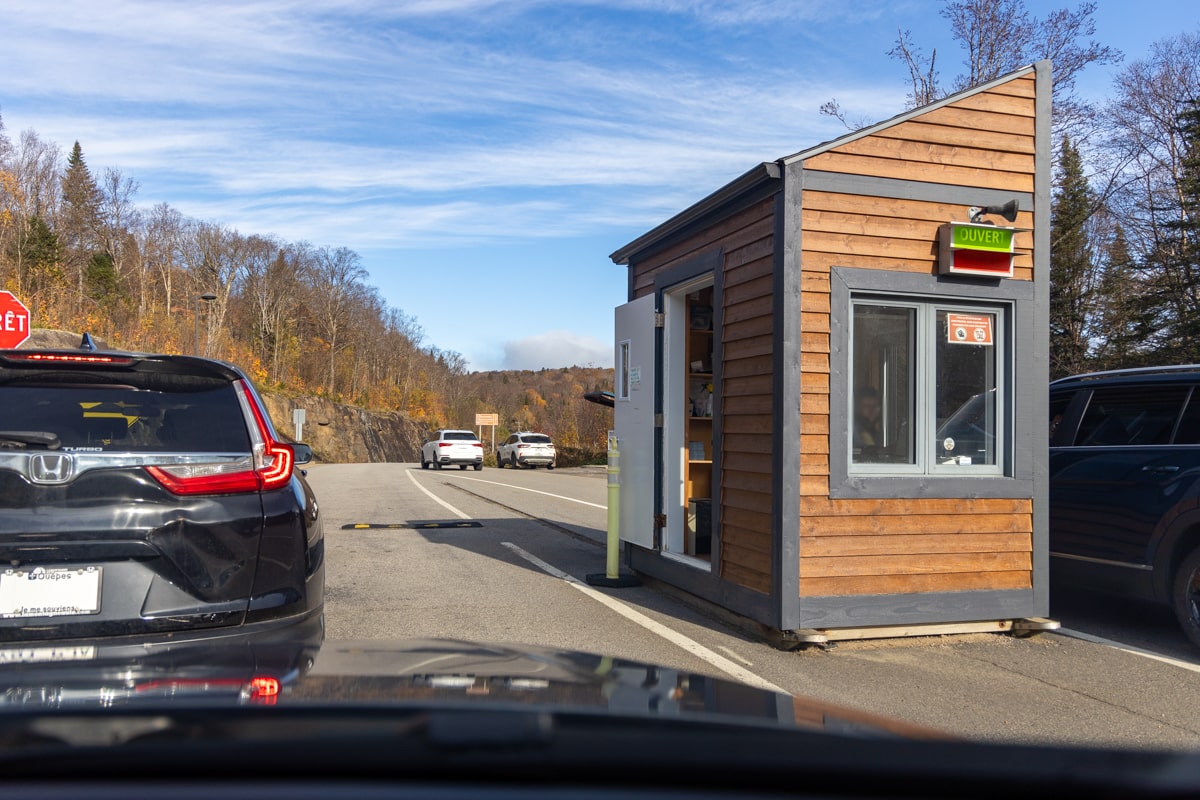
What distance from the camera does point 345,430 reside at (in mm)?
68750

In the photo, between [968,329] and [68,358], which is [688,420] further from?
[68,358]

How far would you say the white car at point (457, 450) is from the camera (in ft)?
126

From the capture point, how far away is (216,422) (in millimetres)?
4160

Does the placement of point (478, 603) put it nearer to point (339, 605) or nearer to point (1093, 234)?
point (339, 605)

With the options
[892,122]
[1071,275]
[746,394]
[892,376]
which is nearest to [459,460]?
[1071,275]

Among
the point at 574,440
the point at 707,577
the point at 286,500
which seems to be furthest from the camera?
the point at 574,440

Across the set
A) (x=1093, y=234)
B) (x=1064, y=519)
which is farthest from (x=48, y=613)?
(x=1093, y=234)

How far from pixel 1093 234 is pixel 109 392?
36.3m

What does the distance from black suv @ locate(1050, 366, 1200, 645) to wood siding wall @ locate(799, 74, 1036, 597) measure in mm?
693

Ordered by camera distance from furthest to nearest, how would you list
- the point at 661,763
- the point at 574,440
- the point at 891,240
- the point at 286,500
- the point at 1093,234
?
the point at 574,440
the point at 1093,234
the point at 891,240
the point at 286,500
the point at 661,763

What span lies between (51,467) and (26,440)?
0.21 m

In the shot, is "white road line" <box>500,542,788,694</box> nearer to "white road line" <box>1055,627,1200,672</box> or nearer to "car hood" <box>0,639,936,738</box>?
"car hood" <box>0,639,936,738</box>

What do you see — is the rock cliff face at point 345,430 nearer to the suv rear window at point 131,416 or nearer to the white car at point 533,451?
the white car at point 533,451

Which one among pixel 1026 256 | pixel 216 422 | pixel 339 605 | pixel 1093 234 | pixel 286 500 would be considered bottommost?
pixel 339 605
